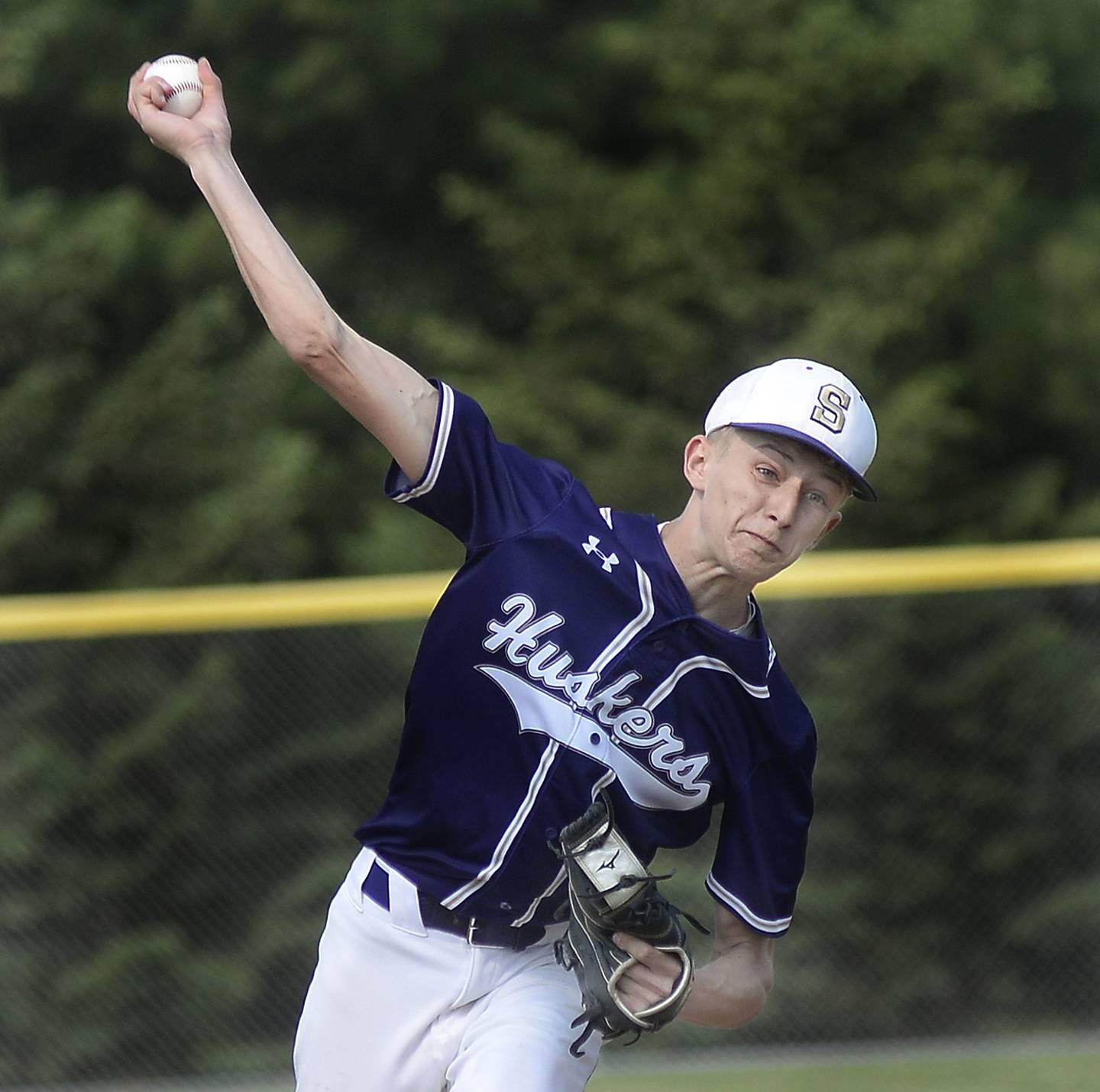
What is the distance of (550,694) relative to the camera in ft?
8.46

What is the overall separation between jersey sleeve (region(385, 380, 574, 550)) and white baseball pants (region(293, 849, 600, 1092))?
60 cm

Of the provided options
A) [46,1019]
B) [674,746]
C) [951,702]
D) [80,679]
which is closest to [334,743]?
[80,679]

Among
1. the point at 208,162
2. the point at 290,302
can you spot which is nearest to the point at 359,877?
the point at 290,302

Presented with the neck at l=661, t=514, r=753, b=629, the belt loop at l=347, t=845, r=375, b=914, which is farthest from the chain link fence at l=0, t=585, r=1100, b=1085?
the neck at l=661, t=514, r=753, b=629

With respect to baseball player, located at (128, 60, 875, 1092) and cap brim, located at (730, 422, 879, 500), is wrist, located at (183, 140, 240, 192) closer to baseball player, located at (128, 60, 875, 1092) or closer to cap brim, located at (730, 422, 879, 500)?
baseball player, located at (128, 60, 875, 1092)

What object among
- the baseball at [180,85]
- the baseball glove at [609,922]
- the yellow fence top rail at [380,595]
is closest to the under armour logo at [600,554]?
the baseball glove at [609,922]

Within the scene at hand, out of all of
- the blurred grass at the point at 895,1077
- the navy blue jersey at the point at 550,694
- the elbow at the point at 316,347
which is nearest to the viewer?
the elbow at the point at 316,347

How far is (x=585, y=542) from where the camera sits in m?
2.61

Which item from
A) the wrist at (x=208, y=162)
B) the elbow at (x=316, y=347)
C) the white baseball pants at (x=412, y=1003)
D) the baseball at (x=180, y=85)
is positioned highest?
the baseball at (x=180, y=85)

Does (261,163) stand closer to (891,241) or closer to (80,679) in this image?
(891,241)

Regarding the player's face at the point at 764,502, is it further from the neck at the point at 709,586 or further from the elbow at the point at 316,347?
the elbow at the point at 316,347

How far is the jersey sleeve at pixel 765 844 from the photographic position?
8.88 feet

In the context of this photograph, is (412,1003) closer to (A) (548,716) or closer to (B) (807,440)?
(A) (548,716)

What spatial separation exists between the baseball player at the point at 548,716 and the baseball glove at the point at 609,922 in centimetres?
2
